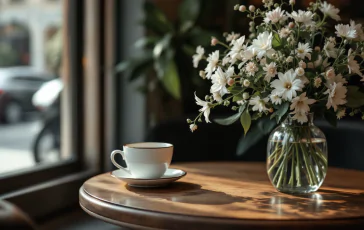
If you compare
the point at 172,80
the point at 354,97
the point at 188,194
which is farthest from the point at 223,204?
the point at 172,80

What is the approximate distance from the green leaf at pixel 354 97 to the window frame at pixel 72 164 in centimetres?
171

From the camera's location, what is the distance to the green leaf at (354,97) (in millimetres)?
1432

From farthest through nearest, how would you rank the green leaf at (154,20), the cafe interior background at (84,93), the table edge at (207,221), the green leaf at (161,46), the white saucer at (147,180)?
1. the green leaf at (154,20)
2. the green leaf at (161,46)
3. the cafe interior background at (84,93)
4. the white saucer at (147,180)
5. the table edge at (207,221)

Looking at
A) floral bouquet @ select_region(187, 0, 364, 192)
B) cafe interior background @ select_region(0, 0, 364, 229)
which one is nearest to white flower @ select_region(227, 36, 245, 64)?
floral bouquet @ select_region(187, 0, 364, 192)

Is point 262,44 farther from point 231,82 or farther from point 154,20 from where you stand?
point 154,20

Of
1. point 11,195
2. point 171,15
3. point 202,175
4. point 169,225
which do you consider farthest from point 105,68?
point 169,225

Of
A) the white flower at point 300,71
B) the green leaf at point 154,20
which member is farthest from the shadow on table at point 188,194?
the green leaf at point 154,20

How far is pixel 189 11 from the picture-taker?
316 centimetres

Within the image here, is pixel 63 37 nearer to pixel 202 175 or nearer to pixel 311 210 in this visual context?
pixel 202 175

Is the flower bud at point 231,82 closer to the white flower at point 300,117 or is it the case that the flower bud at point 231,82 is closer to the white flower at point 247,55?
the white flower at point 247,55

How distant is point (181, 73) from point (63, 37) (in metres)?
0.71

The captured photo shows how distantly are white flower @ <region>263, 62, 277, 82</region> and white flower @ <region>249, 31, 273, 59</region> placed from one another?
0.04 m

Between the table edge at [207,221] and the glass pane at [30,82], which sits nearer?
the table edge at [207,221]

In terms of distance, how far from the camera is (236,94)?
1.45 meters
